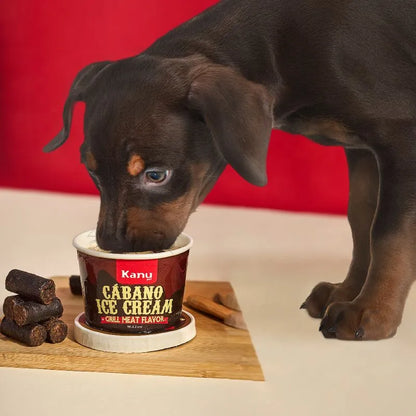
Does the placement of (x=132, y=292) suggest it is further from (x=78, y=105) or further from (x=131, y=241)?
(x=78, y=105)

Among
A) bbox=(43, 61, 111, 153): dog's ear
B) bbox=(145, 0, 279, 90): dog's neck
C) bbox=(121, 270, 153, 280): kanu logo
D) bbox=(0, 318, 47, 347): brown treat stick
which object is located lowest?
bbox=(0, 318, 47, 347): brown treat stick

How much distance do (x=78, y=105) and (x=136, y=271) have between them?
2.29 meters

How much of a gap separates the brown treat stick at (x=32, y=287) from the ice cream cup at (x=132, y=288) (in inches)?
3.2

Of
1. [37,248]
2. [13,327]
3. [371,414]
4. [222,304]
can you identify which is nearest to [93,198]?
[37,248]

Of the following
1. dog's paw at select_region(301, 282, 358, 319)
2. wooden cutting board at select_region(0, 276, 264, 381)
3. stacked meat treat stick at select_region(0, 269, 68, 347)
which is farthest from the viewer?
dog's paw at select_region(301, 282, 358, 319)

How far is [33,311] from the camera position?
200cm

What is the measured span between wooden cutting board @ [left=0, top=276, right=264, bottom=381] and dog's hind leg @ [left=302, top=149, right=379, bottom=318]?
1.18 feet

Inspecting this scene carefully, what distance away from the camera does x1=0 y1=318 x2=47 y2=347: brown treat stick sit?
77.4 inches

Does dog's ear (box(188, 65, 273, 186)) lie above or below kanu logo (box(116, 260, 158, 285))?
above

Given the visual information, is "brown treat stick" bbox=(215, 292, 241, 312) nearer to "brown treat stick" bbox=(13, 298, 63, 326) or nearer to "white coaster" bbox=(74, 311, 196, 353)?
"white coaster" bbox=(74, 311, 196, 353)

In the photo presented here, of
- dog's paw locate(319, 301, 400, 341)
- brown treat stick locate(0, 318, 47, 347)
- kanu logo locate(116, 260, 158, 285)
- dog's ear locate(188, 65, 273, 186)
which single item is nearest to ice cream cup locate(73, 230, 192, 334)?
kanu logo locate(116, 260, 158, 285)

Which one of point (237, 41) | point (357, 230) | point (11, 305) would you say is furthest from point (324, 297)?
Answer: point (11, 305)

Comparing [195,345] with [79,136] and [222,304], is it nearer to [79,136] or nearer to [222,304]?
[222,304]

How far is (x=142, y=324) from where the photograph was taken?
2.00 m
